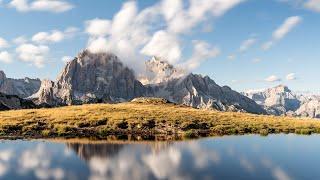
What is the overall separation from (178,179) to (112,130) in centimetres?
3934

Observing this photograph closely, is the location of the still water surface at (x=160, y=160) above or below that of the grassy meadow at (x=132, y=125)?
below

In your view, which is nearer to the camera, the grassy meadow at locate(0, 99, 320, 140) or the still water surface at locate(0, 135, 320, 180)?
the still water surface at locate(0, 135, 320, 180)

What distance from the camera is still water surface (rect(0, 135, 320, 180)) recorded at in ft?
123

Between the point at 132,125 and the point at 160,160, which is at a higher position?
the point at 132,125

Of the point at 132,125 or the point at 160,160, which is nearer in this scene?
the point at 160,160

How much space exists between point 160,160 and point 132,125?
33.2 meters

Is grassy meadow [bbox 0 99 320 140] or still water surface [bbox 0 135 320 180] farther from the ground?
grassy meadow [bbox 0 99 320 140]

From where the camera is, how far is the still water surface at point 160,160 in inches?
1471

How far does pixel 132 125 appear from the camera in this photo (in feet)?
255

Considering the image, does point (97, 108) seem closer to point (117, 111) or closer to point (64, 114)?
point (117, 111)

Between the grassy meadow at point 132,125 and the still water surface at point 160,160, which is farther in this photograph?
the grassy meadow at point 132,125

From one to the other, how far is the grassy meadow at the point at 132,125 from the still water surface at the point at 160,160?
10.3 meters

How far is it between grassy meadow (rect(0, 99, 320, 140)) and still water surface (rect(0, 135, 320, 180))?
33.9 ft

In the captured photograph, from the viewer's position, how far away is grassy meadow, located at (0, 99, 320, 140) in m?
70.1
